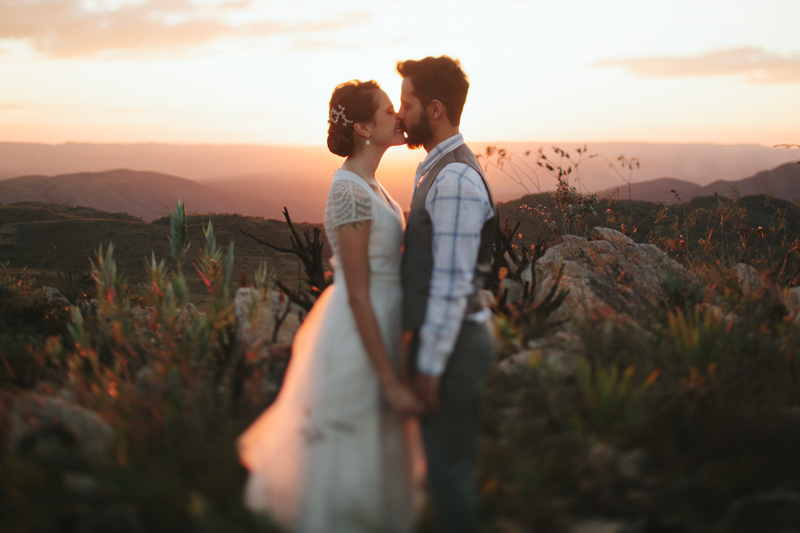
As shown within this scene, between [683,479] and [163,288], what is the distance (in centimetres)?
430

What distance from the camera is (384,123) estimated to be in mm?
2623

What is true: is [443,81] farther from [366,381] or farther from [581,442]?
[581,442]

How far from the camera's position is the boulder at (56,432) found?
7.77 ft

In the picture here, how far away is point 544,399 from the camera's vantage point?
294 cm

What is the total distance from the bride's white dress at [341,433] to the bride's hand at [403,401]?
192mm

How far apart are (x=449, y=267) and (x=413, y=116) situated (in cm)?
98

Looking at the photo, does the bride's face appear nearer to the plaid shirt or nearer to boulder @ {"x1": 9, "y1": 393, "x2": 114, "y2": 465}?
the plaid shirt

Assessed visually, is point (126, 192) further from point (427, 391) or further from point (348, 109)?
point (427, 391)

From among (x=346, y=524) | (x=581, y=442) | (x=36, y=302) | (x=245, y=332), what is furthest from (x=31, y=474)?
(x=36, y=302)

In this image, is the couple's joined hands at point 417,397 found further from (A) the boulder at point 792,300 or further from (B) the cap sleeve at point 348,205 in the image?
(A) the boulder at point 792,300

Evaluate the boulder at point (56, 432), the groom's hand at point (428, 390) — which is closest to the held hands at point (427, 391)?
the groom's hand at point (428, 390)

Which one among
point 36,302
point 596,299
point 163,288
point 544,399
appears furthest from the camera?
point 36,302

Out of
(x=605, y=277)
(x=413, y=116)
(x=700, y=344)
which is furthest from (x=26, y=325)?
(x=700, y=344)

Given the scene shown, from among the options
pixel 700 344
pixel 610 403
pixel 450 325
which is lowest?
pixel 610 403
